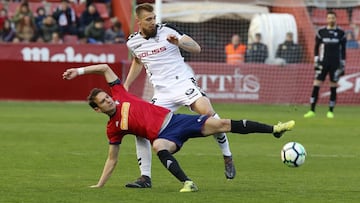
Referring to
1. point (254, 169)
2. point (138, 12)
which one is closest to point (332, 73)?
point (254, 169)

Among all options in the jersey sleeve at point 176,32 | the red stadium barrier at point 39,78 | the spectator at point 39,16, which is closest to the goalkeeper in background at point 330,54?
the red stadium barrier at point 39,78

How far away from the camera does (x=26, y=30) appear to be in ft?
101

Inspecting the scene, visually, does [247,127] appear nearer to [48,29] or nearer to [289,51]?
[289,51]

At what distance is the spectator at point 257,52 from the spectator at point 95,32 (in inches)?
193

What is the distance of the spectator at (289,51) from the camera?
29.4m

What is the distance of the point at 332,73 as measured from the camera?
971 inches

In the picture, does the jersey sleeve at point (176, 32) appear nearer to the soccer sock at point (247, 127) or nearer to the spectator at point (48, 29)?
the soccer sock at point (247, 127)

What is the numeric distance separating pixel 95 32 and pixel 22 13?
2.43 meters

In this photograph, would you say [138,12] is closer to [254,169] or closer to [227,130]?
[227,130]

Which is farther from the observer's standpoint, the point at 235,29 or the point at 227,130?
the point at 235,29

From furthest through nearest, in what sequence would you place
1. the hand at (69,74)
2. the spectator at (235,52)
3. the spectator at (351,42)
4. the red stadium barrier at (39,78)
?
the spectator at (351,42) → the spectator at (235,52) → the red stadium barrier at (39,78) → the hand at (69,74)

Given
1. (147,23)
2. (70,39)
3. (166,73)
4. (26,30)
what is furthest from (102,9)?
(147,23)

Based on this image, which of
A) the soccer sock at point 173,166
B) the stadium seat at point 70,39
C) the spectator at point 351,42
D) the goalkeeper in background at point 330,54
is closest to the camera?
the soccer sock at point 173,166

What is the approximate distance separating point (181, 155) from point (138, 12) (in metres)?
4.20
